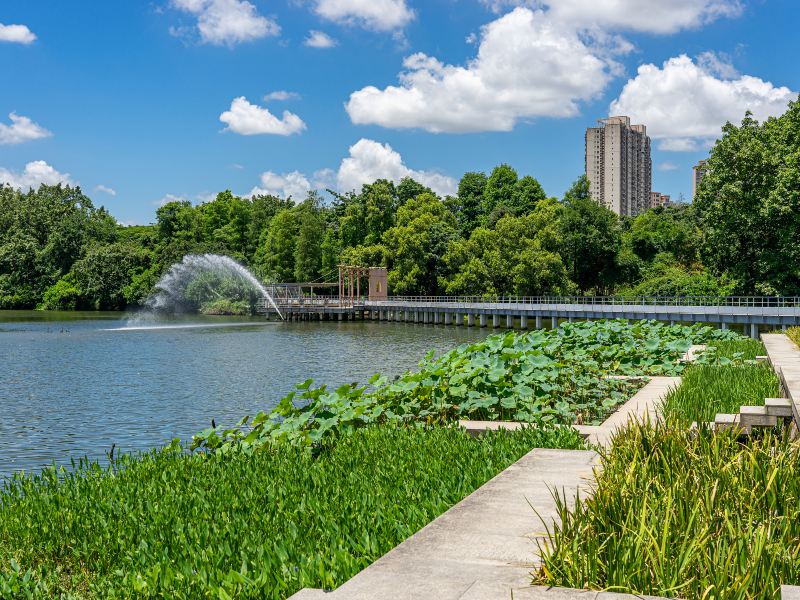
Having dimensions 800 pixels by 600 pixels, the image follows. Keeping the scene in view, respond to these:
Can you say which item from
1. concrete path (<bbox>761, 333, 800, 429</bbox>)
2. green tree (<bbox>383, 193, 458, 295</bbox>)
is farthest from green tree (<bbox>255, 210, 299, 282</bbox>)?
concrete path (<bbox>761, 333, 800, 429</bbox>)

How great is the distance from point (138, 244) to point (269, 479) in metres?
102

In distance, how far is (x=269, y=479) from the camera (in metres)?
7.63

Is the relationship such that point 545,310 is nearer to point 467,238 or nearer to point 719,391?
point 467,238

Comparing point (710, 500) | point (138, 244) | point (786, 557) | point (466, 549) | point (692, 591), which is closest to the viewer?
point (692, 591)

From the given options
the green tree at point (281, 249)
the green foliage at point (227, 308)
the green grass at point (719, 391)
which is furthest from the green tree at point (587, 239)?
the green grass at point (719, 391)

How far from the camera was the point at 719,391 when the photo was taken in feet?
35.9

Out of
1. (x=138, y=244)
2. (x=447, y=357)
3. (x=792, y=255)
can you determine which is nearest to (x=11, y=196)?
(x=138, y=244)

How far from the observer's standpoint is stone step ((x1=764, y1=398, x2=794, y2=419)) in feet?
27.6

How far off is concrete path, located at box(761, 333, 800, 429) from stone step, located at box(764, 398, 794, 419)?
93 mm

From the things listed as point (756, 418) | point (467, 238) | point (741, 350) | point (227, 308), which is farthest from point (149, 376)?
point (467, 238)

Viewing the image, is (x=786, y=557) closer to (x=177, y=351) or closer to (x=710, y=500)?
(x=710, y=500)

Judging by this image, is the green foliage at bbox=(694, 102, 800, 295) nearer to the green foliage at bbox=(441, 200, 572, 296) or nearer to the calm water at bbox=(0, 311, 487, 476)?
the calm water at bbox=(0, 311, 487, 476)

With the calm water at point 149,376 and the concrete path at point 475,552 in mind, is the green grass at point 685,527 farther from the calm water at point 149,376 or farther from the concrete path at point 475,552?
the calm water at point 149,376

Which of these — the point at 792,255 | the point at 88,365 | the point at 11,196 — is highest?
the point at 11,196
